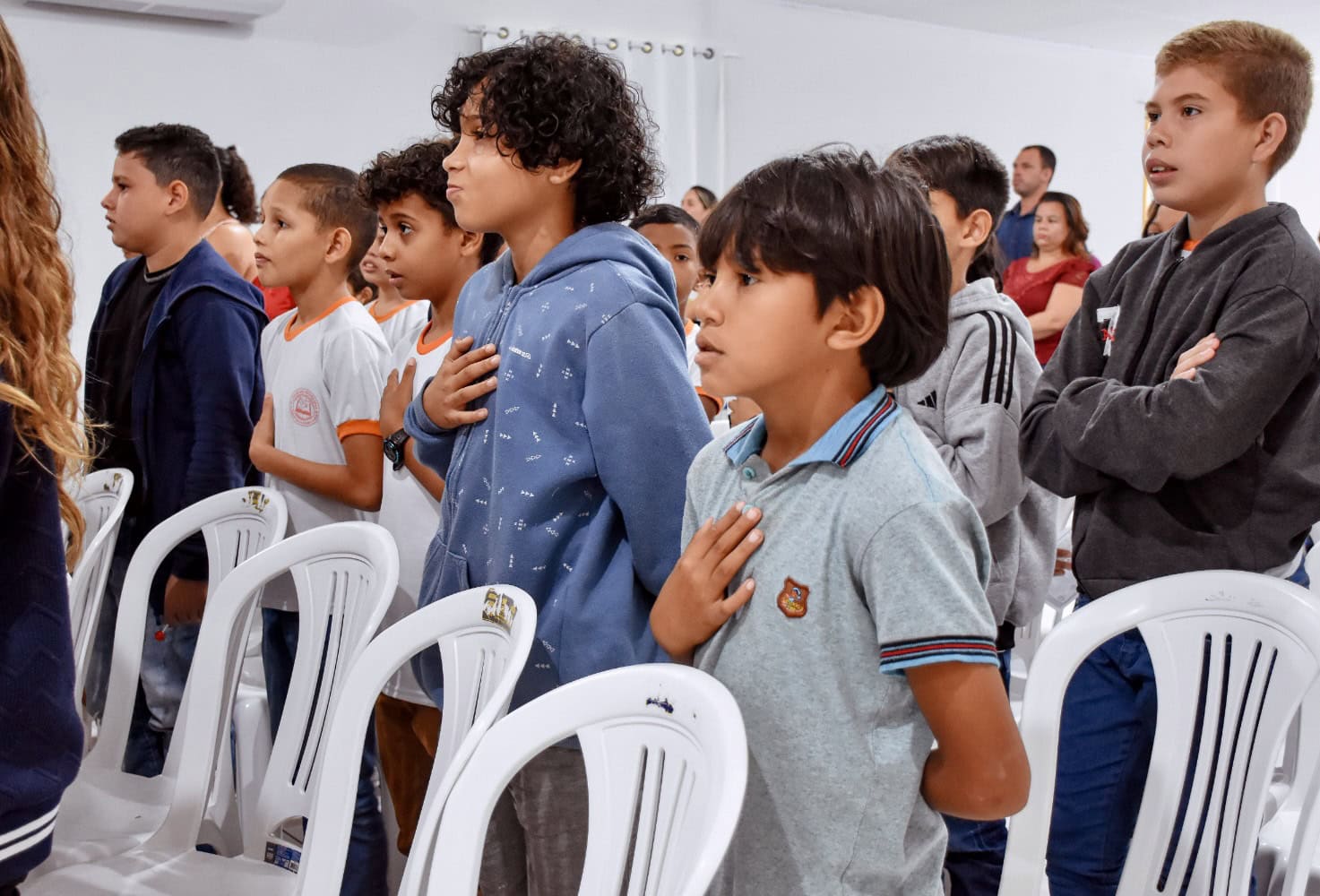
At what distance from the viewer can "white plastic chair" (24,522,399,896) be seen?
1601 millimetres

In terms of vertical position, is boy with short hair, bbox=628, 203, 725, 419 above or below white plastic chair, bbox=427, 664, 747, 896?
above

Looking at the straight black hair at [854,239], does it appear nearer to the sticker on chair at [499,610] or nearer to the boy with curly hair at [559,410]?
the boy with curly hair at [559,410]

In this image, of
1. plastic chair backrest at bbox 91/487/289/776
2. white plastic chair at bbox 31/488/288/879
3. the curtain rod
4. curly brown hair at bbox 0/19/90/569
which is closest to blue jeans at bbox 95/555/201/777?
white plastic chair at bbox 31/488/288/879

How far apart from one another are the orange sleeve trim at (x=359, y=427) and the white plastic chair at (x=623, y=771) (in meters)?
1.13

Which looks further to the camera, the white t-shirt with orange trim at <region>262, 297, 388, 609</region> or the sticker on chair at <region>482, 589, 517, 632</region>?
the white t-shirt with orange trim at <region>262, 297, 388, 609</region>

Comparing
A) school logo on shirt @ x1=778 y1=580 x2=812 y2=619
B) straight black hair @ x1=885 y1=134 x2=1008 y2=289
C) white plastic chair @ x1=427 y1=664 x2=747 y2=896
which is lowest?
white plastic chair @ x1=427 y1=664 x2=747 y2=896

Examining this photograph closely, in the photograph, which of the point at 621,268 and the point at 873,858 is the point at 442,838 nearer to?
the point at 873,858

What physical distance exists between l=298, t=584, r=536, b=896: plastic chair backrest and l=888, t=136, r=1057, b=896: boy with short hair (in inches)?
26.9

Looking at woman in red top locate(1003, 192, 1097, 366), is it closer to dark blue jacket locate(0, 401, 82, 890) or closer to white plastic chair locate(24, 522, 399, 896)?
white plastic chair locate(24, 522, 399, 896)

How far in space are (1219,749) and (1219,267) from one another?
1.89 feet

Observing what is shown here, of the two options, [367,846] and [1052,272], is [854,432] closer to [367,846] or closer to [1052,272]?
[367,846]

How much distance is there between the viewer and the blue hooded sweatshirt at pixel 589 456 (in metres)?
1.32

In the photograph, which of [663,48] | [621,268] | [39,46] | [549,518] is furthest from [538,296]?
[663,48]

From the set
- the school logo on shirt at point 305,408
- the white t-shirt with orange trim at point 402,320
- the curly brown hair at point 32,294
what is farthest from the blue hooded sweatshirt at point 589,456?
the white t-shirt with orange trim at point 402,320
